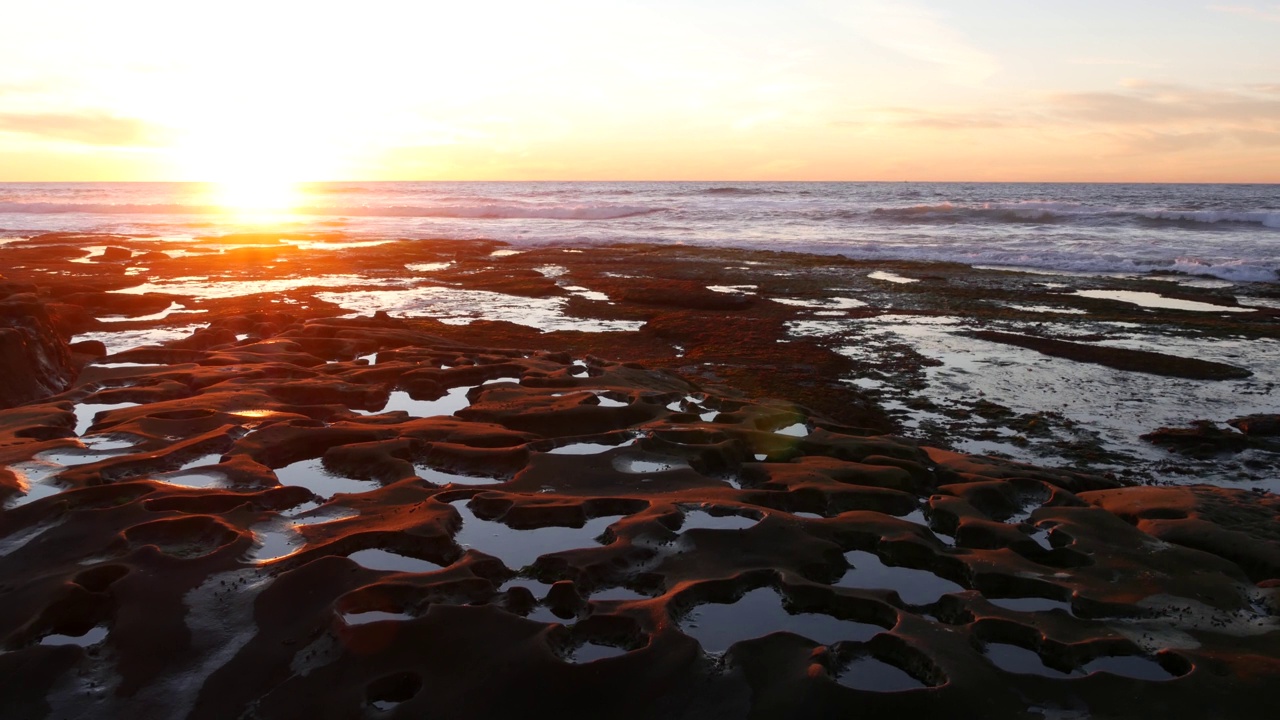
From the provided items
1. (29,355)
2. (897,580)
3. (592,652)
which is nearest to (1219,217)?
(897,580)

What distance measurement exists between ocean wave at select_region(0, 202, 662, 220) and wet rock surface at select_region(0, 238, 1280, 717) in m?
39.0

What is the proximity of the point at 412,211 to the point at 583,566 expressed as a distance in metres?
47.0

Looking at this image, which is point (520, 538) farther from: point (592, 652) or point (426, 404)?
point (426, 404)

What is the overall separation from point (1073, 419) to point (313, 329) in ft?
27.1

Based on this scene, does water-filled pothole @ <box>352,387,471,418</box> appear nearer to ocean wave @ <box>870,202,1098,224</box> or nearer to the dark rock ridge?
the dark rock ridge

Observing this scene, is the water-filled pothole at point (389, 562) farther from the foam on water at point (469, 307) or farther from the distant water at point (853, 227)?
the distant water at point (853, 227)

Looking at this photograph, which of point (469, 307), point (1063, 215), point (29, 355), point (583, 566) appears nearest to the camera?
point (583, 566)

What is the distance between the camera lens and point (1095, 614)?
3857mm

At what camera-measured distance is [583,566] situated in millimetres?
4129

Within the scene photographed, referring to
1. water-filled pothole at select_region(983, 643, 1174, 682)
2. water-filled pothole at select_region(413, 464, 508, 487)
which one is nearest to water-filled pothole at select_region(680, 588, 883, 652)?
water-filled pothole at select_region(983, 643, 1174, 682)

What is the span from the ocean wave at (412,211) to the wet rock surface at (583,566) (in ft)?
128

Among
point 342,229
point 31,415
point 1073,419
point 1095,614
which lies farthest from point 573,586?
point 342,229

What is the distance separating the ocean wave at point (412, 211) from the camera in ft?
150

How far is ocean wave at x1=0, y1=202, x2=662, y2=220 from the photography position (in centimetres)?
4559
